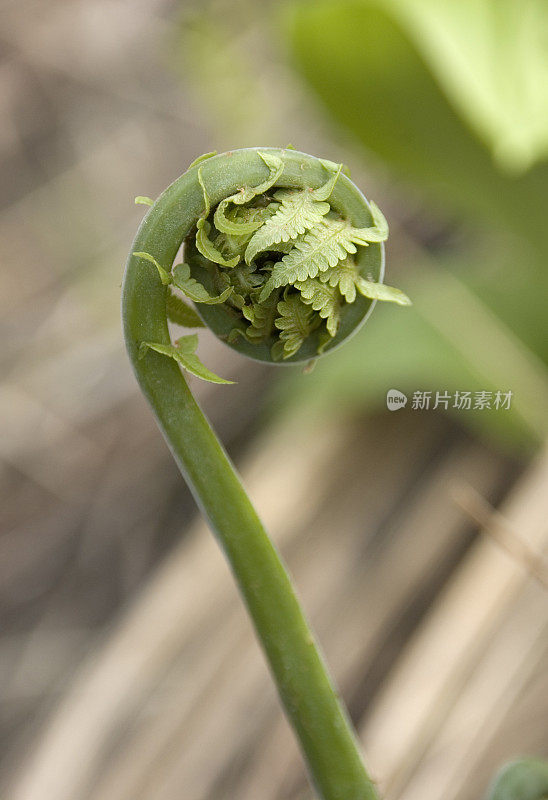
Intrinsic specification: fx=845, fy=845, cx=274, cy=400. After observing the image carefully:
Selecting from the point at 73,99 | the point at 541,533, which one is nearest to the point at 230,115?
the point at 73,99

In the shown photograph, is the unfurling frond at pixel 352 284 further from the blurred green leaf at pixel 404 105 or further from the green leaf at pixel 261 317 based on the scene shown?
the blurred green leaf at pixel 404 105

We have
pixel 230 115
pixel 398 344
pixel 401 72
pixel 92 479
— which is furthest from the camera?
pixel 230 115

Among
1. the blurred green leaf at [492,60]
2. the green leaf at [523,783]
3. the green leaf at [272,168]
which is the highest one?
the blurred green leaf at [492,60]

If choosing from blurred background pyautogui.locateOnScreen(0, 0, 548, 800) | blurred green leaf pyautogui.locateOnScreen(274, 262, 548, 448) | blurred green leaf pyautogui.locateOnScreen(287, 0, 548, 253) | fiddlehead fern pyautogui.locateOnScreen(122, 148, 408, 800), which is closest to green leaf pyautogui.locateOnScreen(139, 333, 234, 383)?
fiddlehead fern pyautogui.locateOnScreen(122, 148, 408, 800)

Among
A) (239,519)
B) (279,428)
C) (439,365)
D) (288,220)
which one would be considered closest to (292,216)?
(288,220)

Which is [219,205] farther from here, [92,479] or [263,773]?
[92,479]

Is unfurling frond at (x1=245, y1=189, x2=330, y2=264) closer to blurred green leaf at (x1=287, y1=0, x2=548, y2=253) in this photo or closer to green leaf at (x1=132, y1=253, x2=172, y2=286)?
green leaf at (x1=132, y1=253, x2=172, y2=286)

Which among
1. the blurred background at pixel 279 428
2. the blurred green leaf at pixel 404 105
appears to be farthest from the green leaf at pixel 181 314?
the blurred green leaf at pixel 404 105

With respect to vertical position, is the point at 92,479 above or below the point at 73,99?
below
